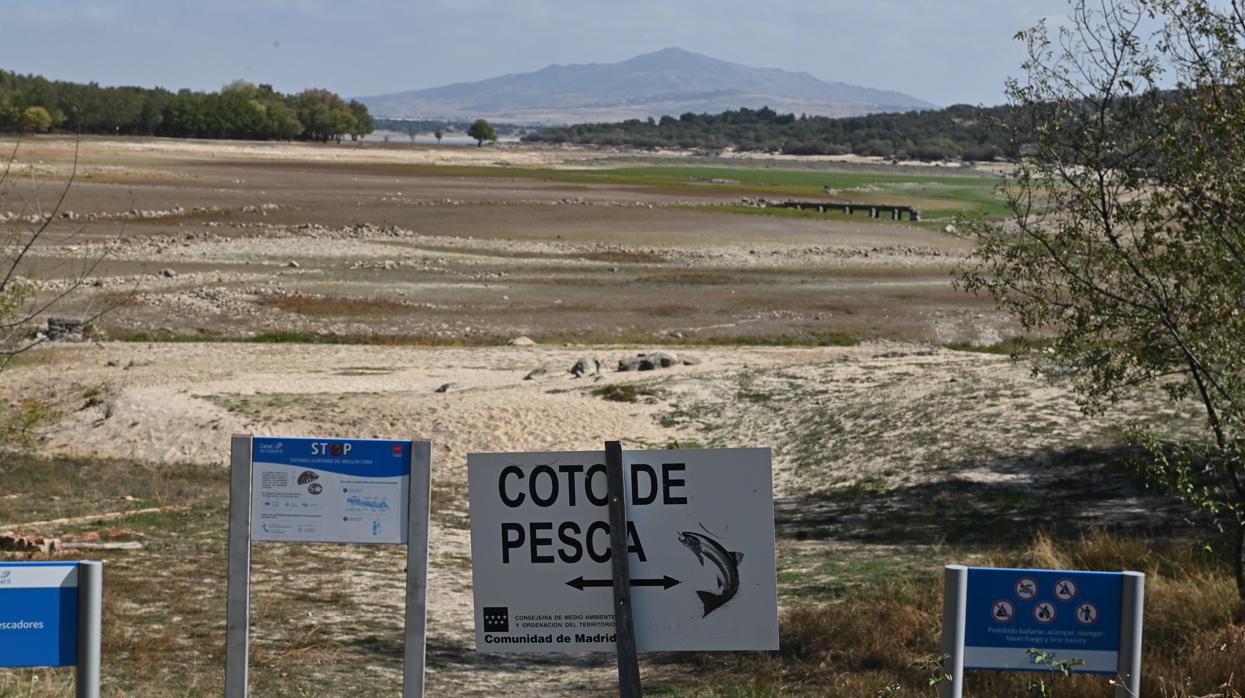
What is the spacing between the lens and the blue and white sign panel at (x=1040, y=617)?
5902mm

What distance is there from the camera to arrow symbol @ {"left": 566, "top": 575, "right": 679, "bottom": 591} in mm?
6367

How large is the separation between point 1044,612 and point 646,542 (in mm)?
1688

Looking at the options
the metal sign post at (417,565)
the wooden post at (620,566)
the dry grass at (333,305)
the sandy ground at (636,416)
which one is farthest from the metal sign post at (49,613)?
the dry grass at (333,305)

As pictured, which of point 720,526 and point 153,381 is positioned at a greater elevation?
point 720,526

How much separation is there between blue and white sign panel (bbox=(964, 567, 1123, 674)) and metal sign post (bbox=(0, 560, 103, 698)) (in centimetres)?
358

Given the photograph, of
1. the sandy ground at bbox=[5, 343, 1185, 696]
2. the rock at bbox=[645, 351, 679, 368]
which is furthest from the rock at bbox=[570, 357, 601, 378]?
the rock at bbox=[645, 351, 679, 368]

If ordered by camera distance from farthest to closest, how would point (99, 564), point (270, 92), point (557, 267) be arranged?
point (270, 92)
point (557, 267)
point (99, 564)

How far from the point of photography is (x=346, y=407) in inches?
851

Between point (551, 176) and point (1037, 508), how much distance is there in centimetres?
9469

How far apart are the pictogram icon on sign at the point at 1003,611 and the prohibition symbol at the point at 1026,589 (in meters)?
0.06

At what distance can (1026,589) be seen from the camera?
19.4 ft

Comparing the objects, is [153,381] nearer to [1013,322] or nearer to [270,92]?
[1013,322]

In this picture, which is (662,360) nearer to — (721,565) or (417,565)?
(417,565)

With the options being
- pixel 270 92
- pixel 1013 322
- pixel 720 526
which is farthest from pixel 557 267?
pixel 270 92
